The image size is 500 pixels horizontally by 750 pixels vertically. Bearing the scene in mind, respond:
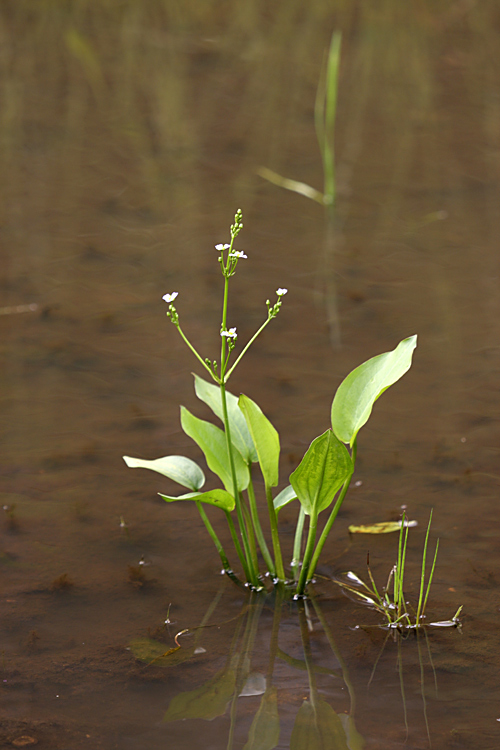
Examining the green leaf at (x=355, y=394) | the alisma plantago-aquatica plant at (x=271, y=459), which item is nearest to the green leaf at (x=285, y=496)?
the alisma plantago-aquatica plant at (x=271, y=459)

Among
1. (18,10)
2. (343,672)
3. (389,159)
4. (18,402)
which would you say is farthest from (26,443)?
(18,10)

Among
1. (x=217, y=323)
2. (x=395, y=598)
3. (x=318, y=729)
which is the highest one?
(x=217, y=323)

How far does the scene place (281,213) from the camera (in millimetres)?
3117

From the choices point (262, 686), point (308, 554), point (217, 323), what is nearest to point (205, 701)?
point (262, 686)

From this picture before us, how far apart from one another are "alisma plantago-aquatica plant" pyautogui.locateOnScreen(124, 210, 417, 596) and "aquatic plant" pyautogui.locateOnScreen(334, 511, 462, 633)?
9 centimetres

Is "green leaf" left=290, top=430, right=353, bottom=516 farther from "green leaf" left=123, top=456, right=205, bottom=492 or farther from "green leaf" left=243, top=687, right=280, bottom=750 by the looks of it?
"green leaf" left=243, top=687, right=280, bottom=750

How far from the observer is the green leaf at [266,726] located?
115cm

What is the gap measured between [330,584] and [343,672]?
0.22m

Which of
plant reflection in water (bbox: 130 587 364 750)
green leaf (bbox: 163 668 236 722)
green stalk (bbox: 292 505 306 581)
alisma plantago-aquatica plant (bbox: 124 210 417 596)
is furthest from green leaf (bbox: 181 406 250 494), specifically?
green leaf (bbox: 163 668 236 722)

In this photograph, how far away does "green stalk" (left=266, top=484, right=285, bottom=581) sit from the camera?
4.59 feet

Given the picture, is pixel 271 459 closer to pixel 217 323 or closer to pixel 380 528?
pixel 380 528

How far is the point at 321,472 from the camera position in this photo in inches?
51.8

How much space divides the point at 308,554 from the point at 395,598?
6.5 inches

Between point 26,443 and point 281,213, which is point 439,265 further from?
point 26,443
